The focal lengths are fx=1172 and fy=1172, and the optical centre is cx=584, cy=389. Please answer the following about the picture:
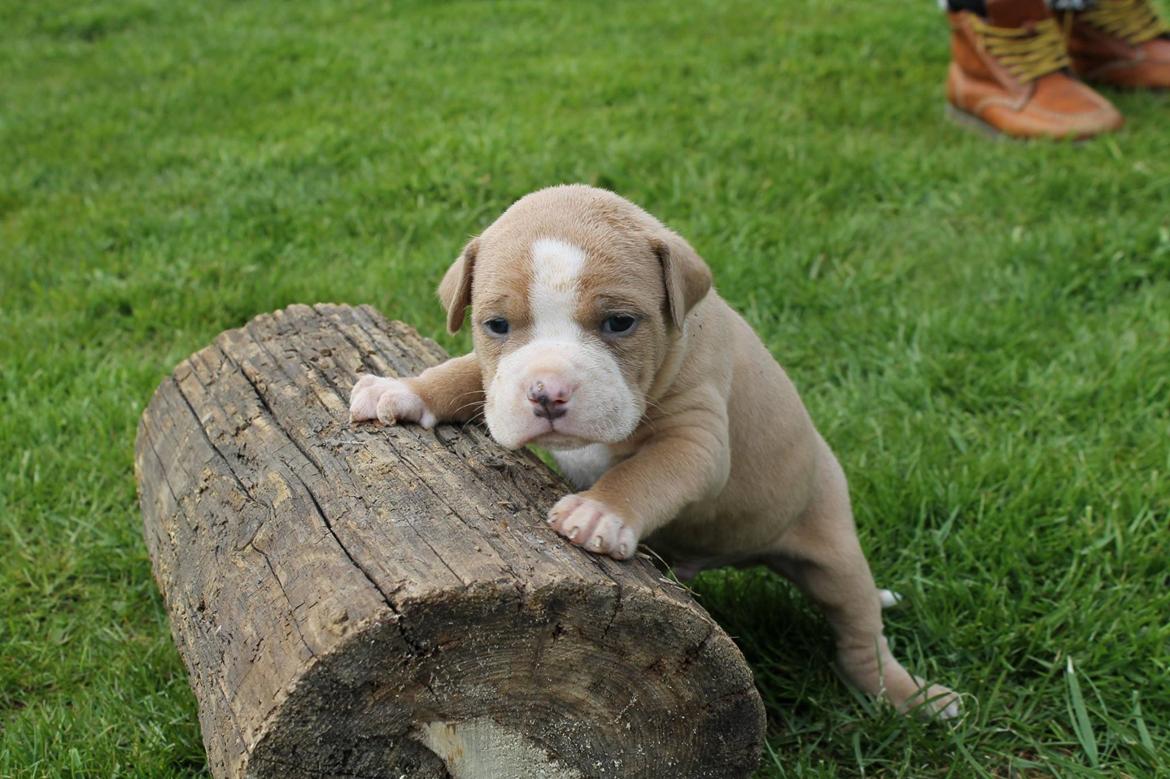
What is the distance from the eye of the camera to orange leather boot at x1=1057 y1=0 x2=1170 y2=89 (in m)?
7.07

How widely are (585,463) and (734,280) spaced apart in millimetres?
2412

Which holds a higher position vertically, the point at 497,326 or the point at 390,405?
the point at 497,326

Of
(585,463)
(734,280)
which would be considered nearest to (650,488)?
(585,463)

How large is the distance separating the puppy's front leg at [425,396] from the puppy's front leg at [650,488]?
0.46m

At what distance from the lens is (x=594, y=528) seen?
92.2 inches

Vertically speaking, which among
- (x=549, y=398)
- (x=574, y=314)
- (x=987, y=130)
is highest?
(x=574, y=314)

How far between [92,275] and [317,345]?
2.78m

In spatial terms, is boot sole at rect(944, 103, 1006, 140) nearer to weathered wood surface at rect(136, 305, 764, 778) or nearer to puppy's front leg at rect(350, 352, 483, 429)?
puppy's front leg at rect(350, 352, 483, 429)

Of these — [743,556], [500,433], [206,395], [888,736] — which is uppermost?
[500,433]

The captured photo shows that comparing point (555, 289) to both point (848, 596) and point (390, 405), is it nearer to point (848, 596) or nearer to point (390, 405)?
point (390, 405)

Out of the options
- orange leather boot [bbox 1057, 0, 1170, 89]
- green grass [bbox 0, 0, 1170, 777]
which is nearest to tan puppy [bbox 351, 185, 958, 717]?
green grass [bbox 0, 0, 1170, 777]

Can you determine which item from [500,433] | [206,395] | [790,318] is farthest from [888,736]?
[790,318]

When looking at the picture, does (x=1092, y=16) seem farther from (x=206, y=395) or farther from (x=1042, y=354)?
(x=206, y=395)

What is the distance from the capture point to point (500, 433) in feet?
8.35
